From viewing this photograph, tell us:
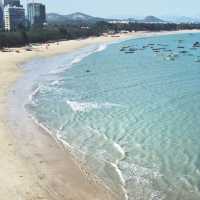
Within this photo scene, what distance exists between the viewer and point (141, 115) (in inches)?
1380

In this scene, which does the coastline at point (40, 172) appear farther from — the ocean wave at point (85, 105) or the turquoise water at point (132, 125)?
the ocean wave at point (85, 105)

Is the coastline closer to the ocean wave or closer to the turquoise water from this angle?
the turquoise water

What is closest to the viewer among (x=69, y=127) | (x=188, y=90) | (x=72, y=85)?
(x=69, y=127)

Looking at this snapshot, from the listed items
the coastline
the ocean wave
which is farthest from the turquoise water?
the coastline

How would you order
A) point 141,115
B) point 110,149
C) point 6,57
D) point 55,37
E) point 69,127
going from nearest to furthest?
point 110,149 → point 69,127 → point 141,115 → point 6,57 → point 55,37

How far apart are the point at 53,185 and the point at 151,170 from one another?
220 inches

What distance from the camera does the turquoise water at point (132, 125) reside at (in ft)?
72.1

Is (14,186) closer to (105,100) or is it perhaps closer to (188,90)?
(105,100)

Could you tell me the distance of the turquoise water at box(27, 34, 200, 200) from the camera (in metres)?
22.0

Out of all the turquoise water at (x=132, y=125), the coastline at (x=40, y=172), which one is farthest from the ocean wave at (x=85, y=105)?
the coastline at (x=40, y=172)

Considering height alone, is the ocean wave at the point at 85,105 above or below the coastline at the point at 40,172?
below

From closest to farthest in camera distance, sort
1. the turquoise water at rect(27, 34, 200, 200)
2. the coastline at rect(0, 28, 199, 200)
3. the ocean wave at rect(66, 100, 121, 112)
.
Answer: the coastline at rect(0, 28, 199, 200), the turquoise water at rect(27, 34, 200, 200), the ocean wave at rect(66, 100, 121, 112)

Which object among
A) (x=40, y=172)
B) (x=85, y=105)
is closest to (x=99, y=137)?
(x=40, y=172)

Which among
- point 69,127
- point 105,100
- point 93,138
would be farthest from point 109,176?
point 105,100
